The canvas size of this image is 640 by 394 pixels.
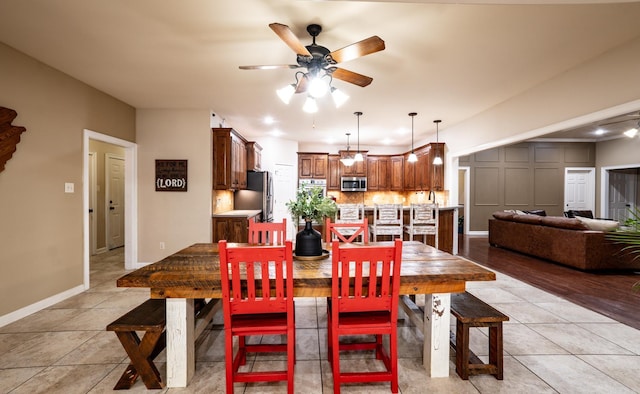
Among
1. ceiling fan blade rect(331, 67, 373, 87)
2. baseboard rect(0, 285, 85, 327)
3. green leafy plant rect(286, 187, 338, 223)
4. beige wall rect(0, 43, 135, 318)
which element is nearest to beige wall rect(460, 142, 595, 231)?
ceiling fan blade rect(331, 67, 373, 87)

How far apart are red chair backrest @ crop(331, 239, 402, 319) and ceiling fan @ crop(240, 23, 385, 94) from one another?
54.4 inches

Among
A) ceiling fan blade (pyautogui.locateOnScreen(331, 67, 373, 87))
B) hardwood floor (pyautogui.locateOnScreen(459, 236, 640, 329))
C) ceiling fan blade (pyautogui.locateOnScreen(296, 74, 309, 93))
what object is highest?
ceiling fan blade (pyautogui.locateOnScreen(331, 67, 373, 87))

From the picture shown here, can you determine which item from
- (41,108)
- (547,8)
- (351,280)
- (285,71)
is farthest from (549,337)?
(41,108)

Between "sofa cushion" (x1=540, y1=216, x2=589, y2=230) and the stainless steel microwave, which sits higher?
the stainless steel microwave

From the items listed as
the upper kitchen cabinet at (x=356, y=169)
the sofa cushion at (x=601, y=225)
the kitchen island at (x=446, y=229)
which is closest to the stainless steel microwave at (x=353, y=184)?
the upper kitchen cabinet at (x=356, y=169)

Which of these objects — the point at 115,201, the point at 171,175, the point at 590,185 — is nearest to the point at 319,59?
the point at 171,175

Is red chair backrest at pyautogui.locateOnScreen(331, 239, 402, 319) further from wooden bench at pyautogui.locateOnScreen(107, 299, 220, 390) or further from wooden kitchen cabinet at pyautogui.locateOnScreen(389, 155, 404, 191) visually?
wooden kitchen cabinet at pyautogui.locateOnScreen(389, 155, 404, 191)

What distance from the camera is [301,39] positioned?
254cm

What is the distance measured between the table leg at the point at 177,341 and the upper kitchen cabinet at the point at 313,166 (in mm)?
5813

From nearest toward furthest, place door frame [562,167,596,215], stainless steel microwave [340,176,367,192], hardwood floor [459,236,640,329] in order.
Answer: hardwood floor [459,236,640,329] → stainless steel microwave [340,176,367,192] → door frame [562,167,596,215]

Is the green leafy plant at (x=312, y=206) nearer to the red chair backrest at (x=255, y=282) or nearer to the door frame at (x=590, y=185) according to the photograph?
the red chair backrest at (x=255, y=282)

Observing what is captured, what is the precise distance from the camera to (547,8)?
6.94 ft

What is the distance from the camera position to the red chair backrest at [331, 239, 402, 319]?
5.30 feet

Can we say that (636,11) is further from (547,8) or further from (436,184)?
(436,184)
